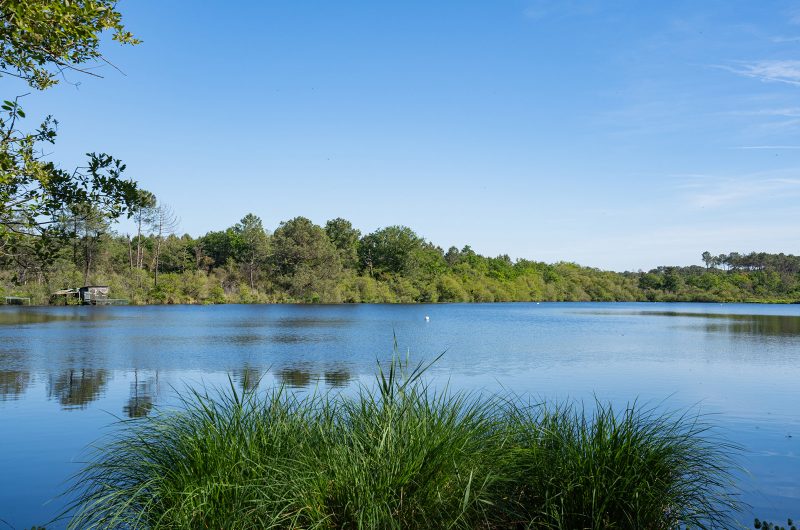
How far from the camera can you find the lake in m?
9.39

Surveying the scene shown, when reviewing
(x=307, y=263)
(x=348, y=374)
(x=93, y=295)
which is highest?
(x=307, y=263)

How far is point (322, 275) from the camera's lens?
83.6 m

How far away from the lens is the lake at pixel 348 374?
9388mm

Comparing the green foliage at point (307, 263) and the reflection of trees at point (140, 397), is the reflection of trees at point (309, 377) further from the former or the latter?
the green foliage at point (307, 263)

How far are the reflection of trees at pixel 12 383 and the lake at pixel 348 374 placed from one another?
1.1 inches

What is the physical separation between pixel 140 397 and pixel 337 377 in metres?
5.35

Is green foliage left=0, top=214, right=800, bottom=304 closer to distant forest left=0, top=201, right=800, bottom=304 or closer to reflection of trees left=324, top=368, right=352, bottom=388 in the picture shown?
distant forest left=0, top=201, right=800, bottom=304

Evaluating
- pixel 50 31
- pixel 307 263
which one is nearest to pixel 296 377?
pixel 50 31

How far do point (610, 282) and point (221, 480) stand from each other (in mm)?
130180

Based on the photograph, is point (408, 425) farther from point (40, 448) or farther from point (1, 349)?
point (1, 349)

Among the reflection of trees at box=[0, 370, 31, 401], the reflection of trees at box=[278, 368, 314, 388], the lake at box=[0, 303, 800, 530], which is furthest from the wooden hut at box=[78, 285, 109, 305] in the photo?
the reflection of trees at box=[278, 368, 314, 388]

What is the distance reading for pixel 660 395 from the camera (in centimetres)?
1569

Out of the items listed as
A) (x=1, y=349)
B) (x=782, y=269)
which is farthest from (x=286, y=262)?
(x=782, y=269)

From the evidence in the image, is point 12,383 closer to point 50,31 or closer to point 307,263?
point 50,31
